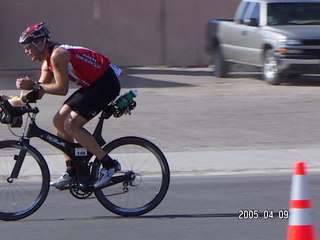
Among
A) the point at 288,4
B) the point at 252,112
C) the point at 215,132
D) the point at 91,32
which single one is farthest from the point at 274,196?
the point at 91,32

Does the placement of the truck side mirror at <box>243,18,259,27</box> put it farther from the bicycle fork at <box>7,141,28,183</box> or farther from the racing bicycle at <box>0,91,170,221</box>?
the bicycle fork at <box>7,141,28,183</box>

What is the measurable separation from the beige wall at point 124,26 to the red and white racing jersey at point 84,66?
13.9m

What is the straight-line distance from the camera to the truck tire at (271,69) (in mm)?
16969

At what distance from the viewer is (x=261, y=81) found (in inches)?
736

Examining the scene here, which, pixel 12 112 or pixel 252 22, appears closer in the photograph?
pixel 12 112

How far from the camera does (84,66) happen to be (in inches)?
290

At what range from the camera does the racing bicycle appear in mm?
7418

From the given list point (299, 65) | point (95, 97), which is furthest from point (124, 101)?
point (299, 65)

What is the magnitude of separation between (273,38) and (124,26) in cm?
580

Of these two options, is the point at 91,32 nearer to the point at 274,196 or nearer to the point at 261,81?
the point at 261,81

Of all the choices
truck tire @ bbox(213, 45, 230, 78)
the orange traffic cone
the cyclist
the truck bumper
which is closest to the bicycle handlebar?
the cyclist

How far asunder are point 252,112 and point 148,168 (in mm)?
6707

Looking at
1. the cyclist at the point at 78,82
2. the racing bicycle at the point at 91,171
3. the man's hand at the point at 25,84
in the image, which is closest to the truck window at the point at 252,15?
the racing bicycle at the point at 91,171

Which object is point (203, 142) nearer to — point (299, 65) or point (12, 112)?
point (12, 112)
